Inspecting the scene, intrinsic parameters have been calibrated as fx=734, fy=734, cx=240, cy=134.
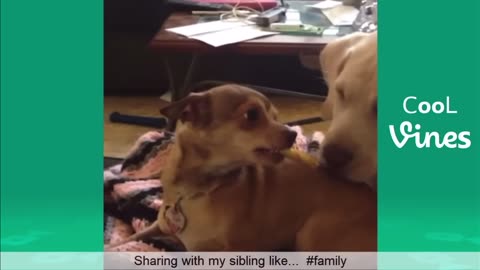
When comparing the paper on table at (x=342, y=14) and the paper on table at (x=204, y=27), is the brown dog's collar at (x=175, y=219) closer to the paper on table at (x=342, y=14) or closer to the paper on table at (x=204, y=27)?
the paper on table at (x=204, y=27)

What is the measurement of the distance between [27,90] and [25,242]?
0.87 ft

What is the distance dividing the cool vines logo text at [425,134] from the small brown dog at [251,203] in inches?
4.3

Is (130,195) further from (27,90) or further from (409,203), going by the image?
(409,203)

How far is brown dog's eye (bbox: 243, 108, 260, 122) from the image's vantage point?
3.95ft

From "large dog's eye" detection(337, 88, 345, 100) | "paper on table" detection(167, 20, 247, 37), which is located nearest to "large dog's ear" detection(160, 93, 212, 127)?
"paper on table" detection(167, 20, 247, 37)

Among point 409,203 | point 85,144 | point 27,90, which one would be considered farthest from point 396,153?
point 27,90

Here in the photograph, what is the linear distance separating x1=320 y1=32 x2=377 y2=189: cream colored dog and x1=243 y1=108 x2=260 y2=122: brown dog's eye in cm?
12

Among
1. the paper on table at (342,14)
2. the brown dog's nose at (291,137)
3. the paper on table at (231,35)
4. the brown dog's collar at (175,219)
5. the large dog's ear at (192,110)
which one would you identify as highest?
the paper on table at (342,14)

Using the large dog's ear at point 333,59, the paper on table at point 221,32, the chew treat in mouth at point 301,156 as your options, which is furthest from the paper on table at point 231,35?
the chew treat in mouth at point 301,156

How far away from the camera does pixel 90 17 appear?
→ 123 centimetres

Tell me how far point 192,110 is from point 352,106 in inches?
10.5

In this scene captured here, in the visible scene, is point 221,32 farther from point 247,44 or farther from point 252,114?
point 252,114

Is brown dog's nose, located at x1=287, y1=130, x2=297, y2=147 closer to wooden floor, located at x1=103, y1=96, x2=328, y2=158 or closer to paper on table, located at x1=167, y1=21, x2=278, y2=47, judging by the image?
wooden floor, located at x1=103, y1=96, x2=328, y2=158

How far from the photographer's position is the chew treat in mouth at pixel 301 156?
1.23 meters
